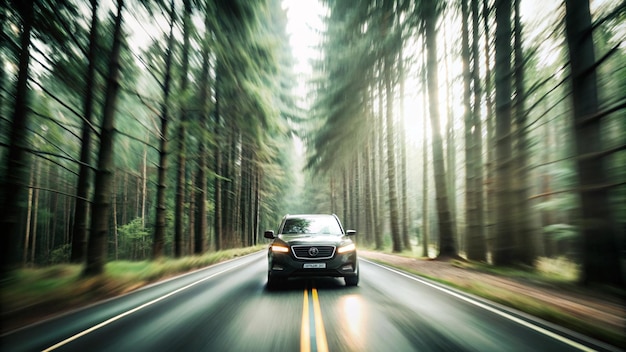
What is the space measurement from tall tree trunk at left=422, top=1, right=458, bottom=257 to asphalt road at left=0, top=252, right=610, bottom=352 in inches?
267

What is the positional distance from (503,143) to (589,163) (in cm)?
374

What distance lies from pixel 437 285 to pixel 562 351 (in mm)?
4554

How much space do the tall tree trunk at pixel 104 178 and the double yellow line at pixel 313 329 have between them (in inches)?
215

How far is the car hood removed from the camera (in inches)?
285

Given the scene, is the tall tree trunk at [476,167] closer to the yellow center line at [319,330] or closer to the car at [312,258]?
the car at [312,258]

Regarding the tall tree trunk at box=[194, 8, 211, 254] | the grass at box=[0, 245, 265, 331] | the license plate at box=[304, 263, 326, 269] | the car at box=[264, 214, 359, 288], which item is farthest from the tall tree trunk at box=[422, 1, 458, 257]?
the grass at box=[0, 245, 265, 331]

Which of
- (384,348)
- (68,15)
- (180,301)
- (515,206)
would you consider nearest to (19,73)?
(68,15)

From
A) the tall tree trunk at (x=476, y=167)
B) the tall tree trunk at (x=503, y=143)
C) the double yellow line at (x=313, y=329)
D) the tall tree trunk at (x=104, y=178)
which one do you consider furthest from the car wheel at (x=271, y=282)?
the tall tree trunk at (x=476, y=167)

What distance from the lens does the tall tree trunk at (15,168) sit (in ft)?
20.2

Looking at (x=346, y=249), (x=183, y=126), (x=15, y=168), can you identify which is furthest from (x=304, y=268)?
(x=183, y=126)

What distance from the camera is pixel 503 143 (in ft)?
32.5

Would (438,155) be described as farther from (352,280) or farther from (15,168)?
(15,168)

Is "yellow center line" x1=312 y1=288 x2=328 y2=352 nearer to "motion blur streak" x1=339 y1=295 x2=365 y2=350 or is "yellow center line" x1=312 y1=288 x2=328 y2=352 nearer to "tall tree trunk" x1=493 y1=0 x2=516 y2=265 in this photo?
"motion blur streak" x1=339 y1=295 x2=365 y2=350

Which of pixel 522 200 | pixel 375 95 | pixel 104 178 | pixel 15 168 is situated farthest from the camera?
pixel 375 95
